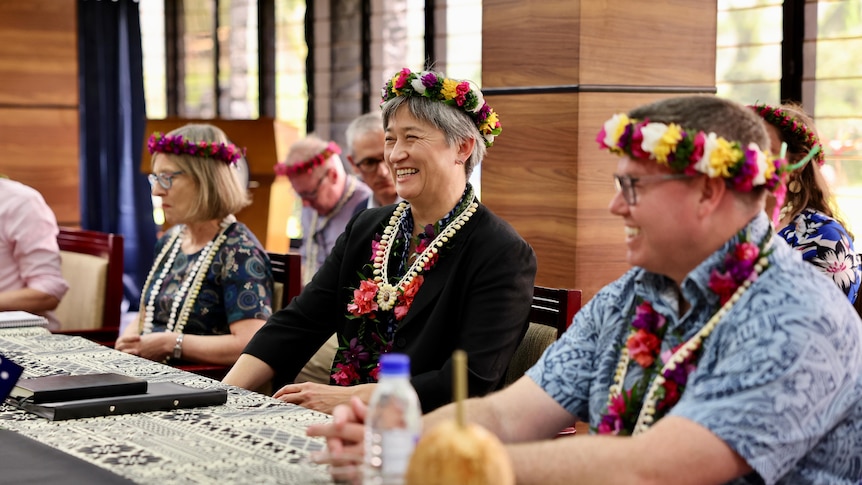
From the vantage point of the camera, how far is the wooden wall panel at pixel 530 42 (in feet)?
13.3

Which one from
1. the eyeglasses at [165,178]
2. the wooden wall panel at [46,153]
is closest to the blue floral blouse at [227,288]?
the eyeglasses at [165,178]

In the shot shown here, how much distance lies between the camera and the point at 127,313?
9.34 meters

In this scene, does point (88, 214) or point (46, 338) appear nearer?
point (46, 338)

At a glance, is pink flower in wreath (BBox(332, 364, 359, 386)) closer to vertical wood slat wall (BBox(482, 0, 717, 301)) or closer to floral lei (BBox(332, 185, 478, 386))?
floral lei (BBox(332, 185, 478, 386))

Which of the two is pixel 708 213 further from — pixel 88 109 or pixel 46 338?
pixel 88 109

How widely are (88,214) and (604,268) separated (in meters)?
6.55

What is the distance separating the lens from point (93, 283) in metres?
4.36

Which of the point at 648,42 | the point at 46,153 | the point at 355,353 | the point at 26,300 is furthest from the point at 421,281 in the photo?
the point at 46,153

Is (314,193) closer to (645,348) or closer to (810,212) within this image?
(810,212)

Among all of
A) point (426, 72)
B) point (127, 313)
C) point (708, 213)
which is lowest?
point (127, 313)

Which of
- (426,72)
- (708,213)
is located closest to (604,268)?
(426,72)

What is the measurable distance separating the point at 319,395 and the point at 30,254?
86.7 inches

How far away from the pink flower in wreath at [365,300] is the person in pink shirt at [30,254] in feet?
6.17

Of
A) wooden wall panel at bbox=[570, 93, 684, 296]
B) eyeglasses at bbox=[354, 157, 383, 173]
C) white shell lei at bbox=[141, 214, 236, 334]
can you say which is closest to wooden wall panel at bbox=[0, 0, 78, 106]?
eyeglasses at bbox=[354, 157, 383, 173]
